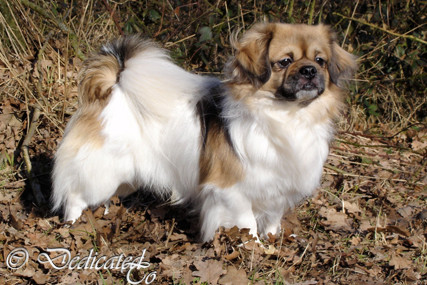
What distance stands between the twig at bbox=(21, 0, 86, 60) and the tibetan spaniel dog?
1663mm

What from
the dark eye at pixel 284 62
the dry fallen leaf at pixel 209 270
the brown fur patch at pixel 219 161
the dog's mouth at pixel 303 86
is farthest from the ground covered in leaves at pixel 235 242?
the dark eye at pixel 284 62

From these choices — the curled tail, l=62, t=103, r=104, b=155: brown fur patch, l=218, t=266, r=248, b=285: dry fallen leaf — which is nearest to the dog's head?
the curled tail

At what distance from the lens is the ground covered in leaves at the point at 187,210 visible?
324cm

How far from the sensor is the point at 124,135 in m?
3.36

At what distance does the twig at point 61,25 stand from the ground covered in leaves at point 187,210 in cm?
1

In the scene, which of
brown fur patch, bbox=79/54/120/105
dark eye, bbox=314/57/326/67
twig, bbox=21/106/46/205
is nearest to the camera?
dark eye, bbox=314/57/326/67

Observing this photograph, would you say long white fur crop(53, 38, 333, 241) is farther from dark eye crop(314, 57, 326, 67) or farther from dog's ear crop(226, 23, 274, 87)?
dark eye crop(314, 57, 326, 67)

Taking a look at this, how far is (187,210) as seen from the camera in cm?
421

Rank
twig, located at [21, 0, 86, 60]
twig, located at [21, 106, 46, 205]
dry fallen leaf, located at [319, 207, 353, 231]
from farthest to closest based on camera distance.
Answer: twig, located at [21, 0, 86, 60] → twig, located at [21, 106, 46, 205] → dry fallen leaf, located at [319, 207, 353, 231]

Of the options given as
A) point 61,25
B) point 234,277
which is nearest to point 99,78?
point 234,277

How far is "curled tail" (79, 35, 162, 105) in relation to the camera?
3.40m

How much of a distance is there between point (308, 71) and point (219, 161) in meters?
0.88

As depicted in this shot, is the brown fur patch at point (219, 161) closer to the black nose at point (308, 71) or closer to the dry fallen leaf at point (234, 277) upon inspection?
the dry fallen leaf at point (234, 277)

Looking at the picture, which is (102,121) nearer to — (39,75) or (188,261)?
(188,261)
